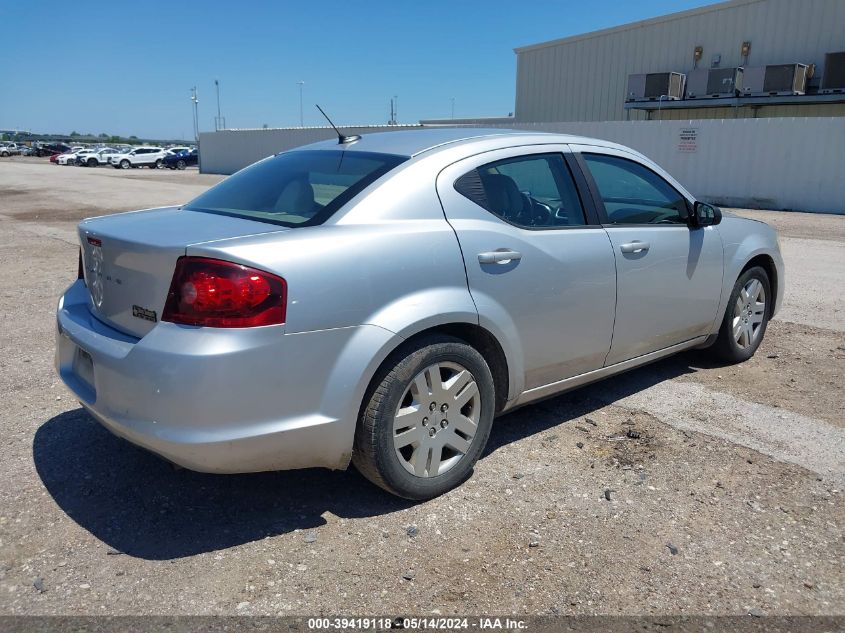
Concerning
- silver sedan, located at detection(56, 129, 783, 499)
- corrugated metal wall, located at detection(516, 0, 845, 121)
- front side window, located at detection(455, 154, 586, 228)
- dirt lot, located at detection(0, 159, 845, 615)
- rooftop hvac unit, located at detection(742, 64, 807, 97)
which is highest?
corrugated metal wall, located at detection(516, 0, 845, 121)

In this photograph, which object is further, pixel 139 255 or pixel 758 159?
pixel 758 159

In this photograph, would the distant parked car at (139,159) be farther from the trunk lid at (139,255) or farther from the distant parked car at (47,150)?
the trunk lid at (139,255)

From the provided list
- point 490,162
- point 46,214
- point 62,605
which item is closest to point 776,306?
point 490,162

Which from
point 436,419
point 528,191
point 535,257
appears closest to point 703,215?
point 528,191

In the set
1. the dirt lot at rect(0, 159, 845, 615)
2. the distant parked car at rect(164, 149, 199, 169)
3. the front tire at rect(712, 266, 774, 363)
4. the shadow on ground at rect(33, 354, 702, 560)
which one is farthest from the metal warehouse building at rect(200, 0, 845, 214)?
the distant parked car at rect(164, 149, 199, 169)

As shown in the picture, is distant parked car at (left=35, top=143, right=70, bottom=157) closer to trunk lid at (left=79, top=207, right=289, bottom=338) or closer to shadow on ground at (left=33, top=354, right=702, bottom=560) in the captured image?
shadow on ground at (left=33, top=354, right=702, bottom=560)

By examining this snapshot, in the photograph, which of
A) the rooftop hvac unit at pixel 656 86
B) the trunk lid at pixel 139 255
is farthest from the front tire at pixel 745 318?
the rooftop hvac unit at pixel 656 86

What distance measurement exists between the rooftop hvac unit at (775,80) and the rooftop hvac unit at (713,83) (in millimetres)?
409

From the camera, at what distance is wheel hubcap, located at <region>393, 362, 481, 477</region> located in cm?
318

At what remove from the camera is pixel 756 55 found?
2528 cm

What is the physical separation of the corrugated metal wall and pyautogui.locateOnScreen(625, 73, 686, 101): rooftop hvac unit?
1.56 m

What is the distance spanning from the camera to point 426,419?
10.6 ft

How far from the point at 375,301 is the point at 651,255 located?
6.62ft

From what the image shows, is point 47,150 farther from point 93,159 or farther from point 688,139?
point 688,139
